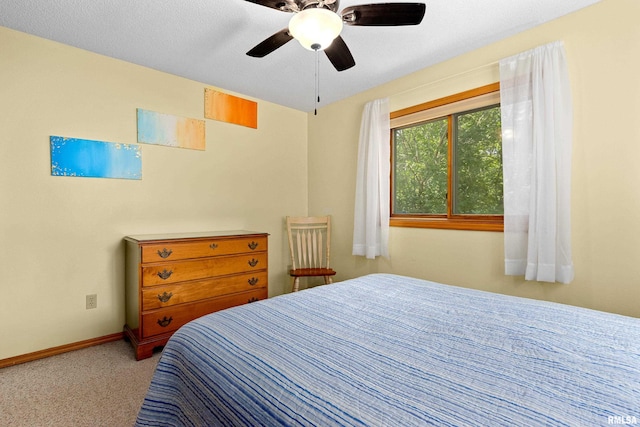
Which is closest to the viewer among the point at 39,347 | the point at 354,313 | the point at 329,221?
the point at 354,313

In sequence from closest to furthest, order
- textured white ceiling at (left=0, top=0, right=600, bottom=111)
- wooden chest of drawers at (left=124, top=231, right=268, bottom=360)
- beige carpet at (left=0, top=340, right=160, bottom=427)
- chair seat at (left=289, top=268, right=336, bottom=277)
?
beige carpet at (left=0, top=340, right=160, bottom=427), textured white ceiling at (left=0, top=0, right=600, bottom=111), wooden chest of drawers at (left=124, top=231, right=268, bottom=360), chair seat at (left=289, top=268, right=336, bottom=277)

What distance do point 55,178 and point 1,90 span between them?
→ 69 centimetres

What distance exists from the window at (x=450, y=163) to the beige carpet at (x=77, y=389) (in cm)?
258

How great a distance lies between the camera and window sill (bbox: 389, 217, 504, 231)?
8.09 feet

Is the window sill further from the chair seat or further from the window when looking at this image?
the chair seat

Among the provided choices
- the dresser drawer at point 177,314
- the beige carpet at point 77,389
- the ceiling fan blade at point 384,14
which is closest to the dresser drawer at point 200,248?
the dresser drawer at point 177,314

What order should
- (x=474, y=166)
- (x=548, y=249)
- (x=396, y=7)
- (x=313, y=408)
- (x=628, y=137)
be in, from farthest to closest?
(x=474, y=166) < (x=548, y=249) < (x=628, y=137) < (x=396, y=7) < (x=313, y=408)

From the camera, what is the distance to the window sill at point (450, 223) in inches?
97.1

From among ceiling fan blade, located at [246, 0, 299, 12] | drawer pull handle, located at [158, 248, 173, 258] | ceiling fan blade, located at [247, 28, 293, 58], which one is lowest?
drawer pull handle, located at [158, 248, 173, 258]

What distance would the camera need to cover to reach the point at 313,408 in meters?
0.72

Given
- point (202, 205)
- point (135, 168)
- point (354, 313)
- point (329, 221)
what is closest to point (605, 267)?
point (354, 313)

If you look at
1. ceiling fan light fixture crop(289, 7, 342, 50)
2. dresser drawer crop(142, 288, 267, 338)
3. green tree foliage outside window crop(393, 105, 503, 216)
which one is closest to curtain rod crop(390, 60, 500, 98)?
green tree foliage outside window crop(393, 105, 503, 216)

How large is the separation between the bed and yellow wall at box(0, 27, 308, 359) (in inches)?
76.2

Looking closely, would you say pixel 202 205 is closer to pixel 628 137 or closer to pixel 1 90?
pixel 1 90
